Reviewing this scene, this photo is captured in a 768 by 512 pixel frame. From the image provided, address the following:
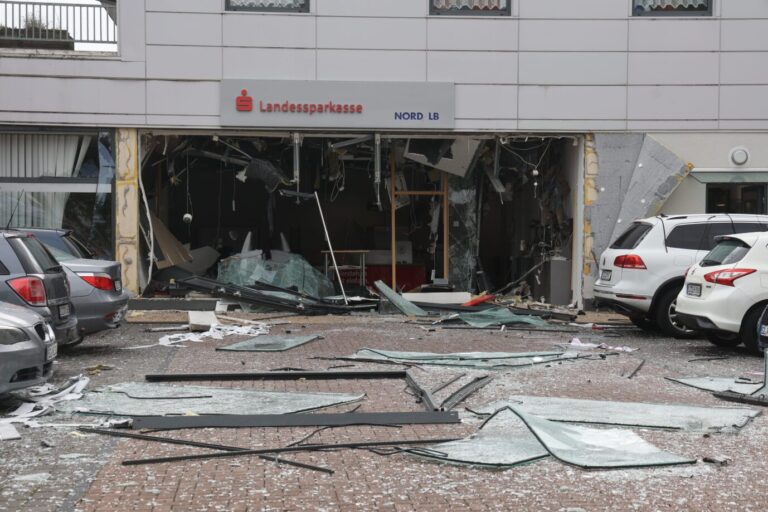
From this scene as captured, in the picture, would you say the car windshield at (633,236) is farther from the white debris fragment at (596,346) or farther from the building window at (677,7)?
the building window at (677,7)

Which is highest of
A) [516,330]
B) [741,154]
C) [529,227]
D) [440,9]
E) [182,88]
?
[440,9]

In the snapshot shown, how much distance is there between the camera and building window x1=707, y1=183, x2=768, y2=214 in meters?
19.1

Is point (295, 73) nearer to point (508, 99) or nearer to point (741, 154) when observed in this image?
point (508, 99)

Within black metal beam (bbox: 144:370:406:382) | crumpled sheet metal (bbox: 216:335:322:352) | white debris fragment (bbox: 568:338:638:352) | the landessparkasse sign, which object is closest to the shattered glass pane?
the landessparkasse sign

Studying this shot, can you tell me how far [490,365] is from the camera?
10484 mm

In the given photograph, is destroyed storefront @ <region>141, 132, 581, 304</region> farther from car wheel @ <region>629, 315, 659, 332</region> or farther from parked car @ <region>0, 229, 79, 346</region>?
parked car @ <region>0, 229, 79, 346</region>

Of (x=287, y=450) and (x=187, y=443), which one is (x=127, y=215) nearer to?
(x=187, y=443)

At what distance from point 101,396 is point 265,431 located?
2.18m

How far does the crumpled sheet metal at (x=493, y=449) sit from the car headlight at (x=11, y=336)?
3580 mm

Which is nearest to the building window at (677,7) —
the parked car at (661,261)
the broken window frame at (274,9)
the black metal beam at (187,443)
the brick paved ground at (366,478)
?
the parked car at (661,261)

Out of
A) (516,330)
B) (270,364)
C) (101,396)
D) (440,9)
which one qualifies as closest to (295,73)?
(440,9)

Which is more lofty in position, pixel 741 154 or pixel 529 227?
pixel 741 154

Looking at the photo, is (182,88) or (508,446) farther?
(182,88)

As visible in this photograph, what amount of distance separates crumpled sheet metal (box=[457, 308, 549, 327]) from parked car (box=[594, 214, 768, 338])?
1.51 meters
